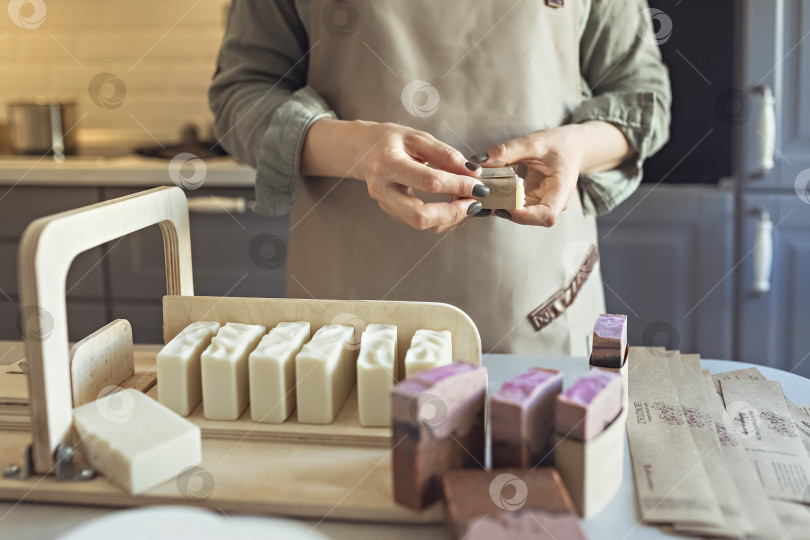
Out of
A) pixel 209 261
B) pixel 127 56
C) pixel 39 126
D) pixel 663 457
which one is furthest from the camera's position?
pixel 127 56

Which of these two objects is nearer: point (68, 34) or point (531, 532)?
point (531, 532)

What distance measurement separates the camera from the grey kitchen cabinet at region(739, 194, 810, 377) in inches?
78.8

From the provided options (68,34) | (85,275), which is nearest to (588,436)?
(85,275)

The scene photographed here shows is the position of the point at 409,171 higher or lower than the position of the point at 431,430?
higher

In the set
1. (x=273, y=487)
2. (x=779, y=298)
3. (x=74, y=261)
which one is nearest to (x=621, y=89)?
(x=273, y=487)

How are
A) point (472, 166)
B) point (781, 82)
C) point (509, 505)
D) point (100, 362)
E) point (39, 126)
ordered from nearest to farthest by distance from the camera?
1. point (509, 505)
2. point (100, 362)
3. point (472, 166)
4. point (781, 82)
5. point (39, 126)

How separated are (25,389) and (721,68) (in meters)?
1.85

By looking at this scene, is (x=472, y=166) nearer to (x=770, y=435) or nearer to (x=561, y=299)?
(x=561, y=299)

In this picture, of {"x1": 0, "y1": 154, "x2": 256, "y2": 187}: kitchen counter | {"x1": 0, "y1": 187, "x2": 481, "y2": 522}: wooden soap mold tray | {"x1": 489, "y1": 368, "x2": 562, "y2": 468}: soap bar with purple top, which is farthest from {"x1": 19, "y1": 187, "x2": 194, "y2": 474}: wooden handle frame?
{"x1": 0, "y1": 154, "x2": 256, "y2": 187}: kitchen counter

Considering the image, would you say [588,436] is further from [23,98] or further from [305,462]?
[23,98]

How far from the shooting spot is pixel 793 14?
1910mm

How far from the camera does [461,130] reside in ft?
3.70

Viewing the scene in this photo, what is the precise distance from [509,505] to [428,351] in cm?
20

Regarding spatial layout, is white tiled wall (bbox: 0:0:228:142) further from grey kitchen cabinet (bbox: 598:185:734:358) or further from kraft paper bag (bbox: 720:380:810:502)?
kraft paper bag (bbox: 720:380:810:502)
